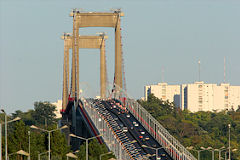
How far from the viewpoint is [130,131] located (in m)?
156

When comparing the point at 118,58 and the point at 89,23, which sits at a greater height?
the point at 89,23

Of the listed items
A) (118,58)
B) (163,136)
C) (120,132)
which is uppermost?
(118,58)

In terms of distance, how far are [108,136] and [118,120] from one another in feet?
77.5

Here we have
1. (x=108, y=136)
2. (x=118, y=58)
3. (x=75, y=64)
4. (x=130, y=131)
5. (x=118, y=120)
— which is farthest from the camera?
(x=75, y=64)

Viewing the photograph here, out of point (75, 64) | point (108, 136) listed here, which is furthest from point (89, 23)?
point (108, 136)

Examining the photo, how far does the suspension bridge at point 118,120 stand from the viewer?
137 meters

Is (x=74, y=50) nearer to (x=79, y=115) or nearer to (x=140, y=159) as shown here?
(x=79, y=115)

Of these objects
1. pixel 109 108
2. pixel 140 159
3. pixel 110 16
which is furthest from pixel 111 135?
pixel 110 16

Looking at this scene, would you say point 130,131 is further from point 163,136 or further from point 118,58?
point 118,58

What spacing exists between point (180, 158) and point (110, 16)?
61.9 metres

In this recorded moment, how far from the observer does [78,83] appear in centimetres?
18488

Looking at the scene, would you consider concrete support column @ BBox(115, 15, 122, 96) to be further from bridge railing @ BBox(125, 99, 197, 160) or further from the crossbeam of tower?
bridge railing @ BBox(125, 99, 197, 160)

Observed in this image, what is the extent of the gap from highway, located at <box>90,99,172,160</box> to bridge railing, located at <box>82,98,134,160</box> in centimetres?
235

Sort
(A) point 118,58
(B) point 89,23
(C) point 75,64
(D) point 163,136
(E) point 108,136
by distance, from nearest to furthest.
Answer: (E) point 108,136 → (D) point 163,136 → (A) point 118,58 → (C) point 75,64 → (B) point 89,23
